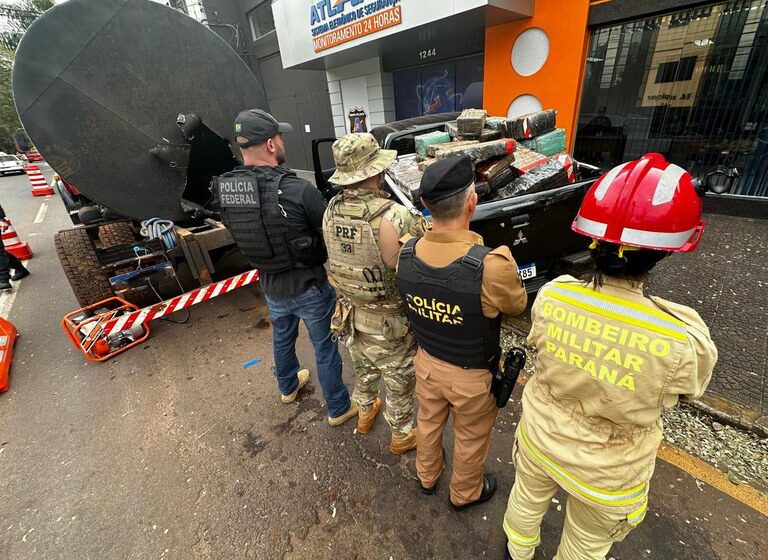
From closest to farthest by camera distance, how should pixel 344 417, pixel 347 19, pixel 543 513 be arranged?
pixel 543 513 → pixel 344 417 → pixel 347 19

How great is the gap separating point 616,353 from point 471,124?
10.8ft

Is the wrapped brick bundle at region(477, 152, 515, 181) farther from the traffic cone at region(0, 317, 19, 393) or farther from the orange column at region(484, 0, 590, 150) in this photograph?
the traffic cone at region(0, 317, 19, 393)

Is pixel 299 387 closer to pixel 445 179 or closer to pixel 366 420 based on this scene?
pixel 366 420

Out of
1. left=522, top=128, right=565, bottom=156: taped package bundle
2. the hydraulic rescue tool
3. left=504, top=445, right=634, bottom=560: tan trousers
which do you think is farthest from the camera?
left=522, top=128, right=565, bottom=156: taped package bundle

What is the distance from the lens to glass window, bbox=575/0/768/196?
15.8 ft

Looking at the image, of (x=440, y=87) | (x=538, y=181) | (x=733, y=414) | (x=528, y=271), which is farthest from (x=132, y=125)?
(x=440, y=87)

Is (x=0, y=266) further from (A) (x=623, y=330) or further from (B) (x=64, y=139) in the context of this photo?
(A) (x=623, y=330)

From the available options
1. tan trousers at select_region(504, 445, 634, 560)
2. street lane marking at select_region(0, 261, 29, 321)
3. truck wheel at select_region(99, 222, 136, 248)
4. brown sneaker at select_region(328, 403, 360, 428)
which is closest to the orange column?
brown sneaker at select_region(328, 403, 360, 428)

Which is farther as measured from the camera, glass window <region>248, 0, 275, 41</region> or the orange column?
glass window <region>248, 0, 275, 41</region>

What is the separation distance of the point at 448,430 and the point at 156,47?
14.6 ft

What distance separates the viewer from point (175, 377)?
11.2ft

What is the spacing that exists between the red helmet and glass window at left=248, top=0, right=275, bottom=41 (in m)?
15.2

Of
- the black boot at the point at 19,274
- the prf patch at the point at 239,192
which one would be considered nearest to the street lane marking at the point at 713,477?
the prf patch at the point at 239,192

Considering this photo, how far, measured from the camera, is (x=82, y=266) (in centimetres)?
376
